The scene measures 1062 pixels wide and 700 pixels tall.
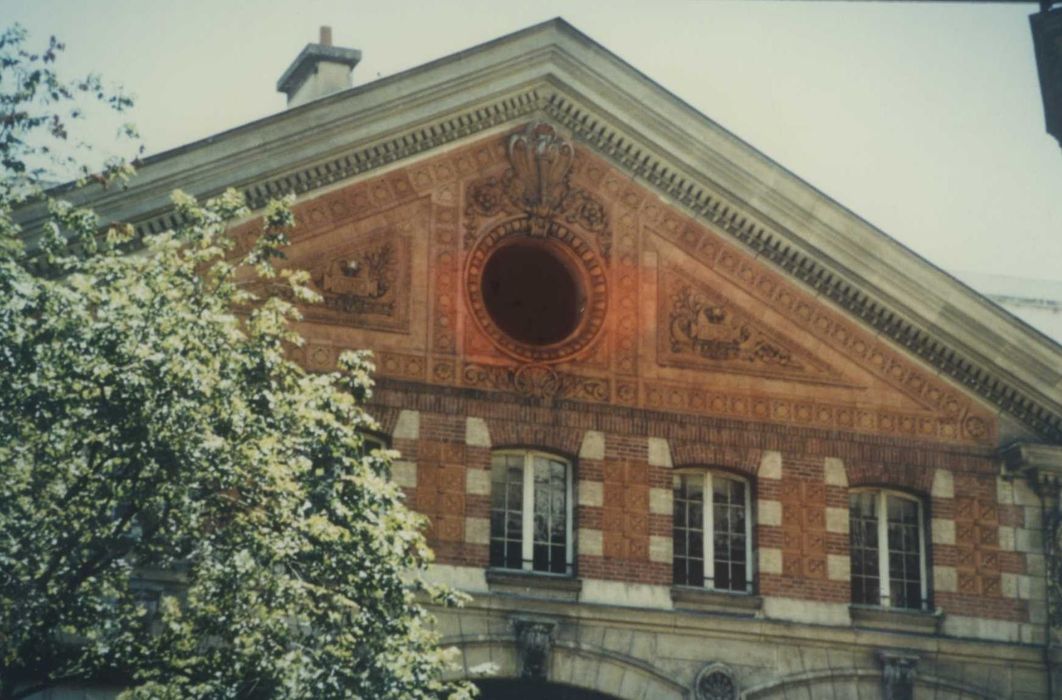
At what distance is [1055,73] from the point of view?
1080cm

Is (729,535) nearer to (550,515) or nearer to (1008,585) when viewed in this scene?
(550,515)

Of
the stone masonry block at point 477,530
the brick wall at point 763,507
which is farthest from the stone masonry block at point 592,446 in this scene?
the stone masonry block at point 477,530

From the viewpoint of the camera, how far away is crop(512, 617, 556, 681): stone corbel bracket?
26.5 m

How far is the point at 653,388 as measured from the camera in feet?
92.5

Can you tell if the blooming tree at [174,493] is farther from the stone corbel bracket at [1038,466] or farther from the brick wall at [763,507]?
the stone corbel bracket at [1038,466]

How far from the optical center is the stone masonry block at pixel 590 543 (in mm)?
27281

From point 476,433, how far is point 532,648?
297cm

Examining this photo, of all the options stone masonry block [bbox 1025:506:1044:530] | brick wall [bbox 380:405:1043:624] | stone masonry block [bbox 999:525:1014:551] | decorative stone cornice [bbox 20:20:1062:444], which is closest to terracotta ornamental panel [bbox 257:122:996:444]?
decorative stone cornice [bbox 20:20:1062:444]

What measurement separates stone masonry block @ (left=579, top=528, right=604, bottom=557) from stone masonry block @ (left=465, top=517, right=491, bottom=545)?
1292 mm

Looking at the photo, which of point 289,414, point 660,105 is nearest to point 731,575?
point 660,105

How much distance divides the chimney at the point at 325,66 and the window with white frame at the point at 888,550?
9.70 m

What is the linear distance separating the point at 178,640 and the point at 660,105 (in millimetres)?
11653

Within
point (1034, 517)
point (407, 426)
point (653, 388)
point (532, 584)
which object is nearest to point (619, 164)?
point (653, 388)

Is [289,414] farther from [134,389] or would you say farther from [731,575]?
[731,575]
